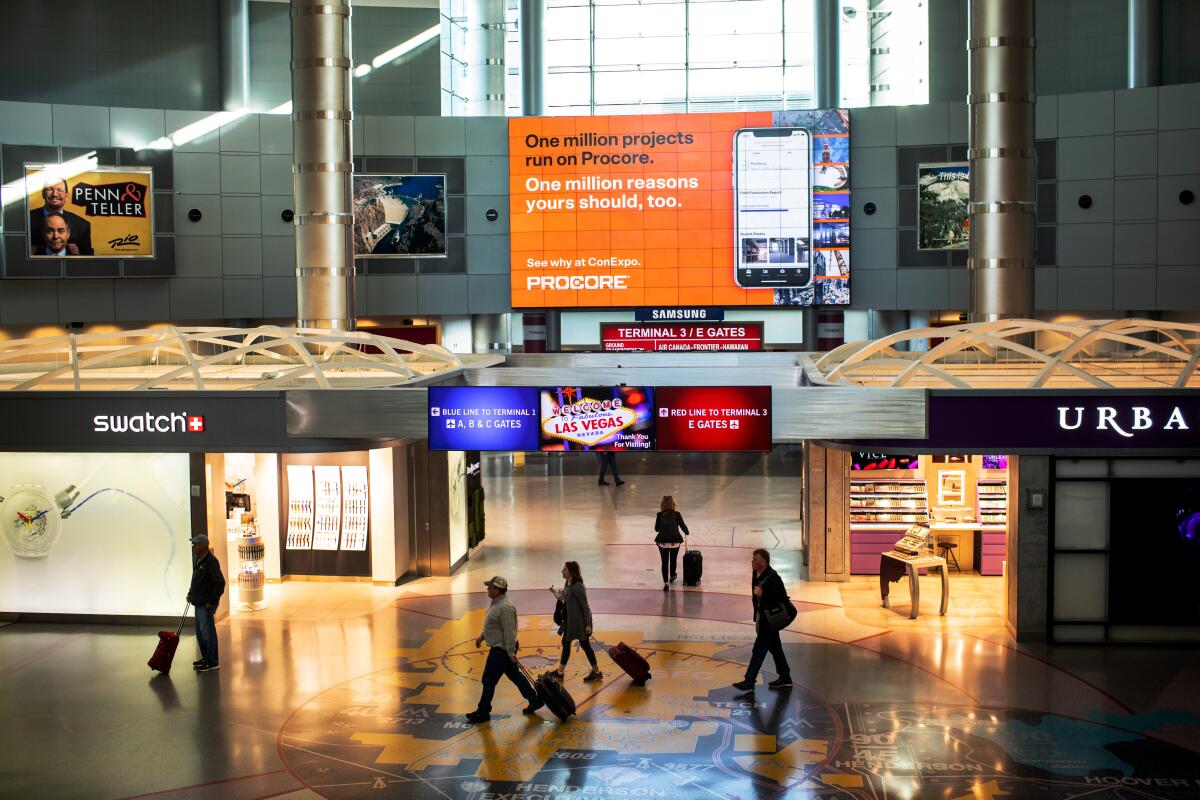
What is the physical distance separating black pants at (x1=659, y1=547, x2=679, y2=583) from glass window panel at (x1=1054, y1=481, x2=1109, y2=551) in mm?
5400

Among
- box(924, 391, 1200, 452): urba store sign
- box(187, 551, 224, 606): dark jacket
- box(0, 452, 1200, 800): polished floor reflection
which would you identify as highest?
box(924, 391, 1200, 452): urba store sign

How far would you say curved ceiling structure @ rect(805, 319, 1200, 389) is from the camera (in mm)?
14000

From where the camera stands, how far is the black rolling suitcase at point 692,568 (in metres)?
17.6

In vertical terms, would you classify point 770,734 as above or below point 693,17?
below

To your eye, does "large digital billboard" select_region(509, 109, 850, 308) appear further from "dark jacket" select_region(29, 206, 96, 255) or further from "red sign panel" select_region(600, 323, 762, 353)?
"dark jacket" select_region(29, 206, 96, 255)

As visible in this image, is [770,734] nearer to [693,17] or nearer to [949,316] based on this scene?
[949,316]

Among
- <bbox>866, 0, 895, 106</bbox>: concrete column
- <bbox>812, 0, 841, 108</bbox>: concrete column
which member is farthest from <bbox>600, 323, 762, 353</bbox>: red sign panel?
<bbox>866, 0, 895, 106</bbox>: concrete column

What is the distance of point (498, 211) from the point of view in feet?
95.6

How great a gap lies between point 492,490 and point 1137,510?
51.2 feet

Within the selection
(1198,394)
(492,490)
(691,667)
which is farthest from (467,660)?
(492,490)

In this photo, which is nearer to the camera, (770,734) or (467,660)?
(770,734)

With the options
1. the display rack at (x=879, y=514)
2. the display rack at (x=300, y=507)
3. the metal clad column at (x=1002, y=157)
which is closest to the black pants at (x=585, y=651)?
the display rack at (x=879, y=514)

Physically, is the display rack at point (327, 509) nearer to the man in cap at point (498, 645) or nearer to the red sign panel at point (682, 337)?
the man in cap at point (498, 645)

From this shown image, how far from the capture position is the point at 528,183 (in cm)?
2862
